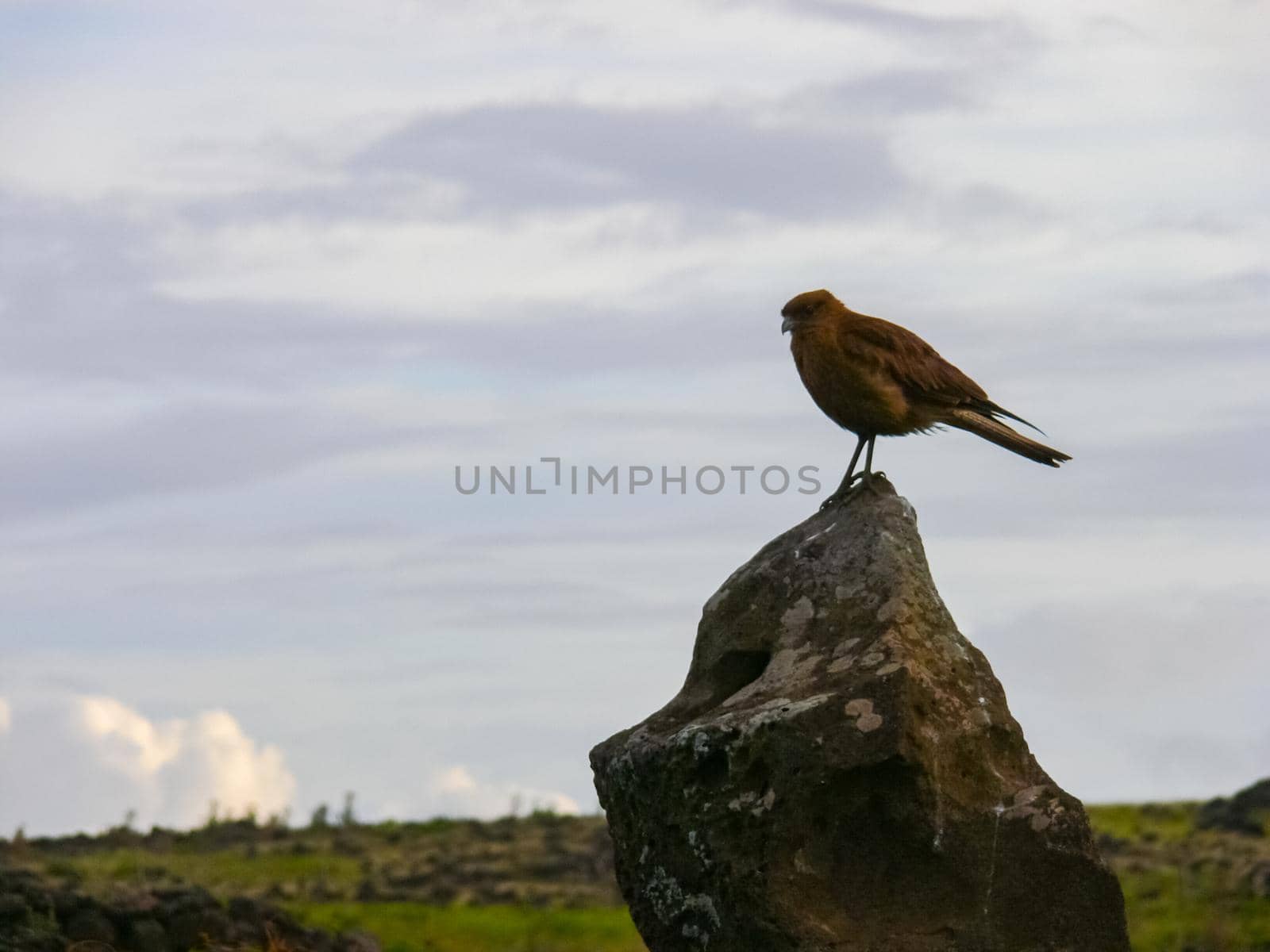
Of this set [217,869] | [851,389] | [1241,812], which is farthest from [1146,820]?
[851,389]

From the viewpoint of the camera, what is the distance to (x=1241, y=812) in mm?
23234

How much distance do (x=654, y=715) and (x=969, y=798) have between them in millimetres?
1707

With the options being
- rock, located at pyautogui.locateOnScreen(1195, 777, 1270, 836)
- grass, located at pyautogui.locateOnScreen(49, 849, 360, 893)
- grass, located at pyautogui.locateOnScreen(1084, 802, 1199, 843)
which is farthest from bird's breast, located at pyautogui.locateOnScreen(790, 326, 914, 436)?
rock, located at pyautogui.locateOnScreen(1195, 777, 1270, 836)

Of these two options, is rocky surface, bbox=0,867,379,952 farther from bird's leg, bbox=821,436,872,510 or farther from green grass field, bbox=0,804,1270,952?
bird's leg, bbox=821,436,872,510

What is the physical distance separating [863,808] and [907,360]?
3.07 m

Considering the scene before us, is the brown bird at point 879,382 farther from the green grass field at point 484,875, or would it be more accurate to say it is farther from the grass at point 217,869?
the grass at point 217,869

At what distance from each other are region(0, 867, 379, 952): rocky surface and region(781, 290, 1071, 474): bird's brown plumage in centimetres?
712

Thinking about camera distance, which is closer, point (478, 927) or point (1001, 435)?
point (1001, 435)

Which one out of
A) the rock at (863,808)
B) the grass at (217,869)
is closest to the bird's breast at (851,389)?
the rock at (863,808)

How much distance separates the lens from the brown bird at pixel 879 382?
9820mm

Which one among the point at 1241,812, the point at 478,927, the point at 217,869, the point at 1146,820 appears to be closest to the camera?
the point at 478,927

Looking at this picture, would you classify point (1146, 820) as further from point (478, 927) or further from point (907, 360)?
point (907, 360)

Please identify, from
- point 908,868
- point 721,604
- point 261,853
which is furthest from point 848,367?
point 261,853

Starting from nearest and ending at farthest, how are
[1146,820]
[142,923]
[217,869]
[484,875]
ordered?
[142,923], [484,875], [217,869], [1146,820]
